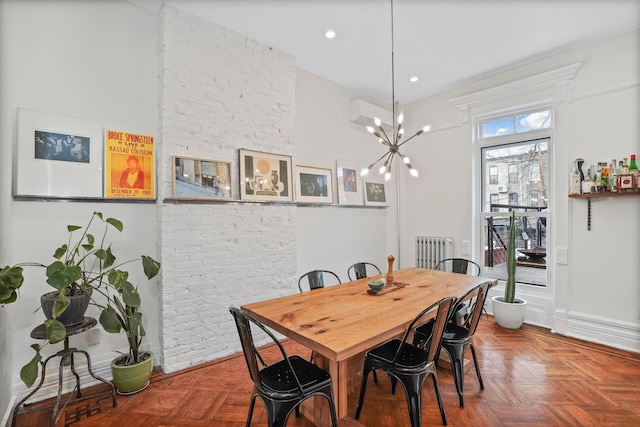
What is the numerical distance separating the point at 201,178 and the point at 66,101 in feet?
3.68

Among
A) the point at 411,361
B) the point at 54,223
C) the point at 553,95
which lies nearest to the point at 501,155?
the point at 553,95

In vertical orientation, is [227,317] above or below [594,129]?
below

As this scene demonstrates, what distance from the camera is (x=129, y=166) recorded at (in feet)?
8.44

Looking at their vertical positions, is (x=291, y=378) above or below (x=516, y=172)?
below

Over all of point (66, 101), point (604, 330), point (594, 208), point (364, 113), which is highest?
point (364, 113)

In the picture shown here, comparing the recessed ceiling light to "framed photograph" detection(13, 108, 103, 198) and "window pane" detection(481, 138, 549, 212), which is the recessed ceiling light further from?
"window pane" detection(481, 138, 549, 212)

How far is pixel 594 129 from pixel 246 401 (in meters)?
4.33

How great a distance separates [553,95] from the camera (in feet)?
11.6

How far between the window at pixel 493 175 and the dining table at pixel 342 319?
2.20 metres

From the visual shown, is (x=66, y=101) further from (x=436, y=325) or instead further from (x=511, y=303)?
(x=511, y=303)

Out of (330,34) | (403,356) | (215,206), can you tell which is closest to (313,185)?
(215,206)

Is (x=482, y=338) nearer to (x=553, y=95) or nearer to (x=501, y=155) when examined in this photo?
(x=501, y=155)

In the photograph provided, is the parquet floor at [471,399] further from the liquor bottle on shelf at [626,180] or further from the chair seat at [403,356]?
the liquor bottle on shelf at [626,180]

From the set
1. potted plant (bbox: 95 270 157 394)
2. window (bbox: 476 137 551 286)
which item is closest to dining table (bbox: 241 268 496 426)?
potted plant (bbox: 95 270 157 394)
